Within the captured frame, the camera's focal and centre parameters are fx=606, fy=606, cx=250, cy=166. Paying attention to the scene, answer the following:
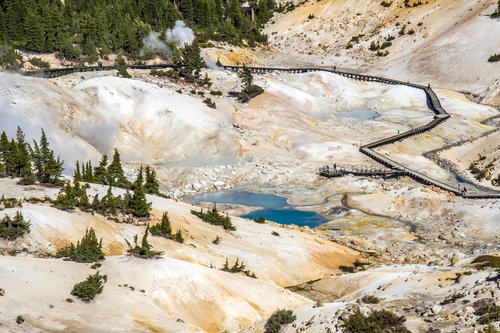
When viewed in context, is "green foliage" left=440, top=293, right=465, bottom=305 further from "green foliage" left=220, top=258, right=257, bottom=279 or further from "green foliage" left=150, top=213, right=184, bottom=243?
"green foliage" left=150, top=213, right=184, bottom=243

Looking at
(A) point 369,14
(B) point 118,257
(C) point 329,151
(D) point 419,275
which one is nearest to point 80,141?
(C) point 329,151

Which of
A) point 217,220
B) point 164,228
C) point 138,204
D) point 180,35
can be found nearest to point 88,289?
point 164,228

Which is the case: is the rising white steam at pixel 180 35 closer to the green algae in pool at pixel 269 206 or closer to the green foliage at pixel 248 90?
the green foliage at pixel 248 90

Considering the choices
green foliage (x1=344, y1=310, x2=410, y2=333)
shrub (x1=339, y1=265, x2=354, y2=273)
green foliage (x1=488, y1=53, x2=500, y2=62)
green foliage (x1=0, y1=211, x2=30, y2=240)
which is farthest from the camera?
green foliage (x1=488, y1=53, x2=500, y2=62)

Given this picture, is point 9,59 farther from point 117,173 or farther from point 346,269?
point 346,269

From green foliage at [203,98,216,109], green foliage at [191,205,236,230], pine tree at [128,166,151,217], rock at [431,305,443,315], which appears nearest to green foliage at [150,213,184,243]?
pine tree at [128,166,151,217]

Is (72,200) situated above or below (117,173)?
above
